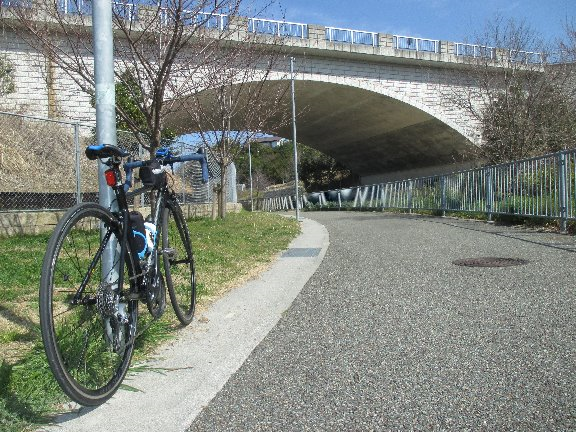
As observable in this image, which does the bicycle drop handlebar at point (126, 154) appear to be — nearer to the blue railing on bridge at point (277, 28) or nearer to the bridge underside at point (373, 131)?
the blue railing on bridge at point (277, 28)

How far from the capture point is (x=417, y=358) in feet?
10.9

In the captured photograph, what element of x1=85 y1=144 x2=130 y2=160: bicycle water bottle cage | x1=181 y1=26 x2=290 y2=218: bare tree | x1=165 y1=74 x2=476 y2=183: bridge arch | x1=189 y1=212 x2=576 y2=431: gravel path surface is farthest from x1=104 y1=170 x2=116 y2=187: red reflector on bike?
x1=165 y1=74 x2=476 y2=183: bridge arch

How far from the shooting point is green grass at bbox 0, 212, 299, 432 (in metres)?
2.63

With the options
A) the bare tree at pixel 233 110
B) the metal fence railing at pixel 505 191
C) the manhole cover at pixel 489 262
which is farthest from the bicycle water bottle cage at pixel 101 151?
the bare tree at pixel 233 110

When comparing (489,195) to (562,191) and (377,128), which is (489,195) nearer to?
(562,191)

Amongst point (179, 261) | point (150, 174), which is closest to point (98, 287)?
point (150, 174)

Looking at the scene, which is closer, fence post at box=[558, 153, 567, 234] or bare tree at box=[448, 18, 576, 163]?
fence post at box=[558, 153, 567, 234]

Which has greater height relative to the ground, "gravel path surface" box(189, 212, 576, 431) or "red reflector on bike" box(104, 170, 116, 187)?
"red reflector on bike" box(104, 170, 116, 187)

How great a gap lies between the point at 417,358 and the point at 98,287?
1908 mm

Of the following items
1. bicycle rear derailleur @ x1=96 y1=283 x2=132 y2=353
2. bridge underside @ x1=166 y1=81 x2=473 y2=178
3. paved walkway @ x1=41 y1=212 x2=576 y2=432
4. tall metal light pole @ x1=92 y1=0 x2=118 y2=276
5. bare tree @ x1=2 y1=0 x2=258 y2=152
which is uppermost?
bridge underside @ x1=166 y1=81 x2=473 y2=178

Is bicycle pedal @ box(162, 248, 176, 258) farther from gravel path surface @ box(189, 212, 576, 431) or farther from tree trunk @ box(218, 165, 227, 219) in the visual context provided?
tree trunk @ box(218, 165, 227, 219)

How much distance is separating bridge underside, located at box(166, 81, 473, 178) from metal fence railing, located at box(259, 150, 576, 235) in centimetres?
1471

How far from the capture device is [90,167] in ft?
37.7

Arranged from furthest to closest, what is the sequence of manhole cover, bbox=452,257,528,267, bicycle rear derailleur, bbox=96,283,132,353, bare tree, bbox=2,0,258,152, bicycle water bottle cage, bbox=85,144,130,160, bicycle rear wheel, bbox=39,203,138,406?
bare tree, bbox=2,0,258,152 < manhole cover, bbox=452,257,528,267 < bicycle water bottle cage, bbox=85,144,130,160 < bicycle rear derailleur, bbox=96,283,132,353 < bicycle rear wheel, bbox=39,203,138,406
